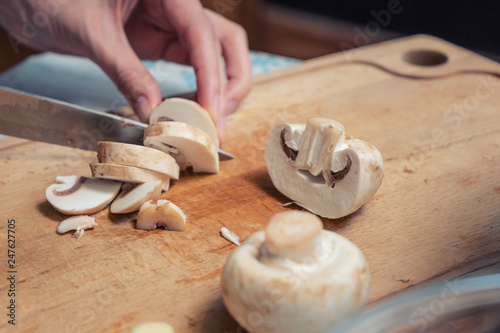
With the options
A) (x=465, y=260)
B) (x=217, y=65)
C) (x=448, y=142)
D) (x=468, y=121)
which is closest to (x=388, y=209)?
(x=465, y=260)

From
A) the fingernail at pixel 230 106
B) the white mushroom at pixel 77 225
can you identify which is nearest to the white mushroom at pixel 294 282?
the white mushroom at pixel 77 225

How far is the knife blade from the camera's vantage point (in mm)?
2090

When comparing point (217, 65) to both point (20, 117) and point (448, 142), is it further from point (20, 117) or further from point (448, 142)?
point (448, 142)

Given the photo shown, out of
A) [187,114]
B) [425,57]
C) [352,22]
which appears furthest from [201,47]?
[352,22]

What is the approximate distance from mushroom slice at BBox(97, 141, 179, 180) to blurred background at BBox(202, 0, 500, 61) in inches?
91.7

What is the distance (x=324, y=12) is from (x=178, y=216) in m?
3.69

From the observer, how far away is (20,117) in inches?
83.4

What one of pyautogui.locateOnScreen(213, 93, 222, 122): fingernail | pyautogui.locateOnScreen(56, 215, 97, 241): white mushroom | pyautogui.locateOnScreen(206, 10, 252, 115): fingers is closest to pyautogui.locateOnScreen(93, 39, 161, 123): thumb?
pyautogui.locateOnScreen(213, 93, 222, 122): fingernail

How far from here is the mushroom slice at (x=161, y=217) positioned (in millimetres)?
1805

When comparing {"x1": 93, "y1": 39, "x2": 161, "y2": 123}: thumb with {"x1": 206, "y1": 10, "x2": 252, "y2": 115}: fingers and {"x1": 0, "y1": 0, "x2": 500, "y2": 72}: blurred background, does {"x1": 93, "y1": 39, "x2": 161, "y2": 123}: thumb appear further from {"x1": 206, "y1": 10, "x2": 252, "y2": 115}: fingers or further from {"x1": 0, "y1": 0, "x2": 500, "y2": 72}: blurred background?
{"x1": 0, "y1": 0, "x2": 500, "y2": 72}: blurred background

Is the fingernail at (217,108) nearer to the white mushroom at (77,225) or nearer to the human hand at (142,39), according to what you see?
the human hand at (142,39)

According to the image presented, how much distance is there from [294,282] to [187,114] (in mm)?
1089

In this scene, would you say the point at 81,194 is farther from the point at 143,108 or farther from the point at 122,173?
the point at 143,108

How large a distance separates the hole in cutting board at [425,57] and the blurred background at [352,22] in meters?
0.42
